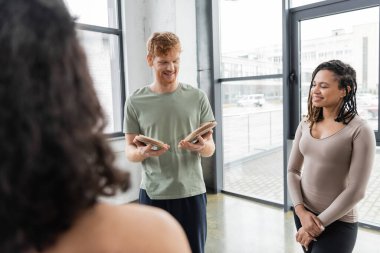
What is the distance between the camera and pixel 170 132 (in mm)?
1678

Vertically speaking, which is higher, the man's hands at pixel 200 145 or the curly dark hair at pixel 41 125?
the curly dark hair at pixel 41 125

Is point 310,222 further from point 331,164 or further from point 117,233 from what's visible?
point 117,233

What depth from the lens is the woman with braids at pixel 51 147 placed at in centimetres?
45

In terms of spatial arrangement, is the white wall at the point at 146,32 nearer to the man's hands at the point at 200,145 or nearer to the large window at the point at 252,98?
the large window at the point at 252,98

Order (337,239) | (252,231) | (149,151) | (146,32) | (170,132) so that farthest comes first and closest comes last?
(146,32) → (252,231) → (170,132) → (149,151) → (337,239)

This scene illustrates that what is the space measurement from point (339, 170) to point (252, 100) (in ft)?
A: 8.67

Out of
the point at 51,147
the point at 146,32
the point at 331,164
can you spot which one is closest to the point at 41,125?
the point at 51,147

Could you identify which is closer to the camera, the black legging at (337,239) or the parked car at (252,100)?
the black legging at (337,239)

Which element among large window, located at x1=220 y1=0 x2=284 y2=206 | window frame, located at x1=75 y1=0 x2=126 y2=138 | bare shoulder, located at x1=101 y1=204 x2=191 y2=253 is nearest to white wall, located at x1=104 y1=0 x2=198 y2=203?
window frame, located at x1=75 y1=0 x2=126 y2=138

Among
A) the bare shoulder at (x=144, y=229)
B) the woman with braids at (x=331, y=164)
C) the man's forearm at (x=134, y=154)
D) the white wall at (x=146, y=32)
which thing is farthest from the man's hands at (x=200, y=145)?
the white wall at (x=146, y=32)

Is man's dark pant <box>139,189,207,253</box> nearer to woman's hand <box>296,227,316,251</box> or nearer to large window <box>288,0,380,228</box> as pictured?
woman's hand <box>296,227,316,251</box>

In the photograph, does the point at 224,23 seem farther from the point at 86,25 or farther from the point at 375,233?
the point at 375,233

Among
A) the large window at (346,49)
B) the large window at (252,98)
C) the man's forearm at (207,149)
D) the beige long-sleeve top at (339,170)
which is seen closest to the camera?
the beige long-sleeve top at (339,170)

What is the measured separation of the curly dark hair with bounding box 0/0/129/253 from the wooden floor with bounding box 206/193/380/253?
8.36 ft
